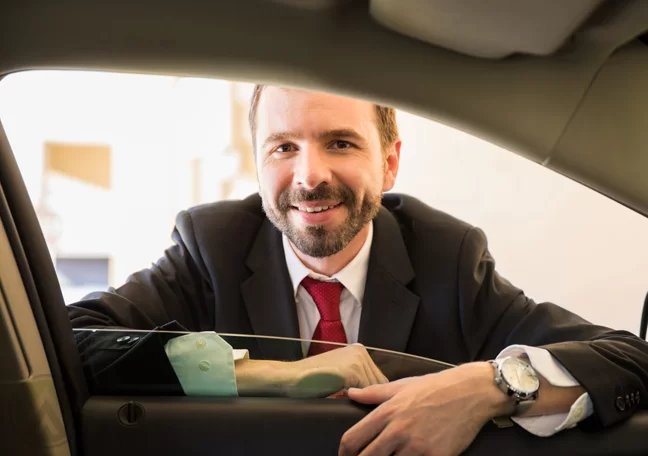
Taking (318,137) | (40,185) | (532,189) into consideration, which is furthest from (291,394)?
(40,185)

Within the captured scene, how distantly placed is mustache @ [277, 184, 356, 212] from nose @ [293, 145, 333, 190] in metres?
0.02

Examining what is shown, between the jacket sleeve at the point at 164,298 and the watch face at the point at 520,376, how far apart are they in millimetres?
466

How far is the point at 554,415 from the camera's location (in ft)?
2.62

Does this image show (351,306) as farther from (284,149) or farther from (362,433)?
(362,433)

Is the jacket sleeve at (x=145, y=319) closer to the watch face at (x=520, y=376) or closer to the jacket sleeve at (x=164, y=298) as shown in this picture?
the jacket sleeve at (x=164, y=298)

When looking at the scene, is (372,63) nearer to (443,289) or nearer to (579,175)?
(579,175)

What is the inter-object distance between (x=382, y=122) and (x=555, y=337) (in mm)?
587

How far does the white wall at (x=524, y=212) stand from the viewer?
7.92 ft

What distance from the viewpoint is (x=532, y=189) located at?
2.88m

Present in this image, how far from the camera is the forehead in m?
1.13

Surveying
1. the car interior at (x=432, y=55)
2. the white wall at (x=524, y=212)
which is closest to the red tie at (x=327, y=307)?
the car interior at (x=432, y=55)

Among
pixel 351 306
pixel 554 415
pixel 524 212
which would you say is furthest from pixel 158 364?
pixel 524 212

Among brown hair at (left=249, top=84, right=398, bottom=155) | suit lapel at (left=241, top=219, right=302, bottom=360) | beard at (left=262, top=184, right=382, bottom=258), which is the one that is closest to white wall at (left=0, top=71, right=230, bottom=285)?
brown hair at (left=249, top=84, right=398, bottom=155)

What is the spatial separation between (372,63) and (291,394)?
0.40 m
